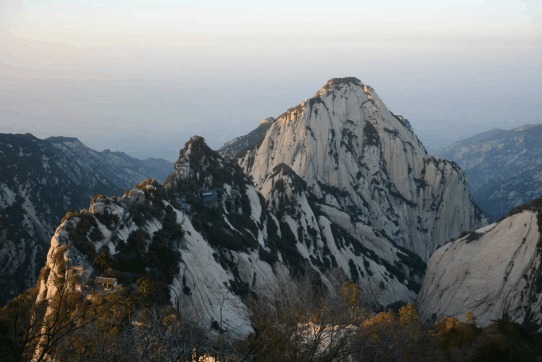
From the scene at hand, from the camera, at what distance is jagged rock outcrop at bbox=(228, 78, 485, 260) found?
157875 millimetres

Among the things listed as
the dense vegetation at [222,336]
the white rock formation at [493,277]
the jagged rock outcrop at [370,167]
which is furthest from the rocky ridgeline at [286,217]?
the white rock formation at [493,277]

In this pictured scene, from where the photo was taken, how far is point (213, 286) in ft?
169

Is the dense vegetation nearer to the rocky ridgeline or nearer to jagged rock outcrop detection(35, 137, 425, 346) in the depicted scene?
jagged rock outcrop detection(35, 137, 425, 346)

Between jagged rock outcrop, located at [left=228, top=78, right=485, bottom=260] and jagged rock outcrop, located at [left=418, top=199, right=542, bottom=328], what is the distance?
62.7 meters

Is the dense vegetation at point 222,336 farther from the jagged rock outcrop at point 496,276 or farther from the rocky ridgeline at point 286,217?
the jagged rock outcrop at point 496,276

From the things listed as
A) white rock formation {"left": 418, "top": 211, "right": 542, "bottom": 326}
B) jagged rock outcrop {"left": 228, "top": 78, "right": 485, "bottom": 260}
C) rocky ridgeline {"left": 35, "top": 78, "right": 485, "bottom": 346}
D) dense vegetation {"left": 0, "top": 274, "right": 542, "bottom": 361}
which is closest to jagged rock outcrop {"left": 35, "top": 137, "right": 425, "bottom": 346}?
rocky ridgeline {"left": 35, "top": 78, "right": 485, "bottom": 346}

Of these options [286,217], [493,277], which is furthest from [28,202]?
[493,277]

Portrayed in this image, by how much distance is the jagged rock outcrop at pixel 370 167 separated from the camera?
157875 millimetres

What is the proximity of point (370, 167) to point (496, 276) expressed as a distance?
286 ft

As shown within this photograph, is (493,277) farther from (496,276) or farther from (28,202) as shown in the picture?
(28,202)

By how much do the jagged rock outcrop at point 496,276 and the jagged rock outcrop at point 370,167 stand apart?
2469 inches

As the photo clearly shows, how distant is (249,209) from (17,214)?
7849 cm

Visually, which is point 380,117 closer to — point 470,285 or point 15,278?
point 470,285

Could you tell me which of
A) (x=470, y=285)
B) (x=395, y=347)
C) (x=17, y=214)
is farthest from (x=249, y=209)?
(x=17, y=214)
